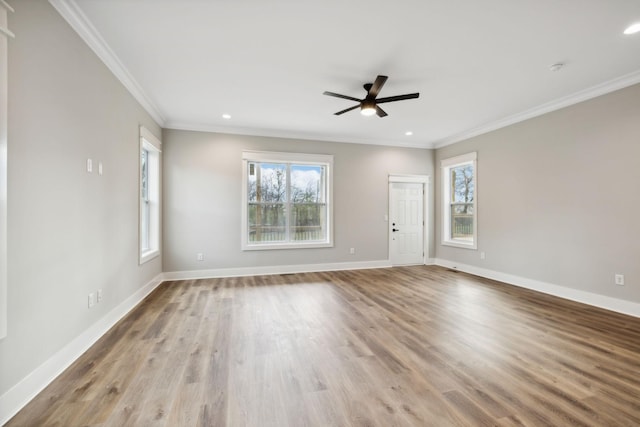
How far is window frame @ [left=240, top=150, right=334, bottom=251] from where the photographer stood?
543 centimetres

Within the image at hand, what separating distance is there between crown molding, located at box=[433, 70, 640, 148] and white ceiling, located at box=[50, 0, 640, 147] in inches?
0.7

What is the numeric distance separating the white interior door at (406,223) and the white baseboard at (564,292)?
1.12 meters

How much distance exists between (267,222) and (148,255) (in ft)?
7.01

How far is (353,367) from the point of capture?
2203 millimetres

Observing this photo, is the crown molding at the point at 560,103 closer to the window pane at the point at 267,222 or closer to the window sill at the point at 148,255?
the window pane at the point at 267,222

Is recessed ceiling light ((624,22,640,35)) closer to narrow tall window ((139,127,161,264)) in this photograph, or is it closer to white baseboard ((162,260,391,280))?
white baseboard ((162,260,391,280))

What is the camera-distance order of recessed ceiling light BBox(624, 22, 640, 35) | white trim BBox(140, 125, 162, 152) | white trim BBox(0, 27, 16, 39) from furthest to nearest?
white trim BBox(140, 125, 162, 152) → recessed ceiling light BBox(624, 22, 640, 35) → white trim BBox(0, 27, 16, 39)

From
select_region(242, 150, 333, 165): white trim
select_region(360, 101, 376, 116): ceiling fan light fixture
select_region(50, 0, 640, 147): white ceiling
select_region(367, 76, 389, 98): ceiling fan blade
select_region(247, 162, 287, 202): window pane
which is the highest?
select_region(50, 0, 640, 147): white ceiling

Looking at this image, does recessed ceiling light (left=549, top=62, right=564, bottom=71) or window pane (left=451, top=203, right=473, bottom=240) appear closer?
recessed ceiling light (left=549, top=62, right=564, bottom=71)

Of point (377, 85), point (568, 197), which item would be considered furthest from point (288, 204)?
point (568, 197)

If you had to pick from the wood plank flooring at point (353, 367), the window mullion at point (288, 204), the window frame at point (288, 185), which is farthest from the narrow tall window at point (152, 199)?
the window mullion at point (288, 204)

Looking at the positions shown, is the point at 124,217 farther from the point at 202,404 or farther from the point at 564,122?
the point at 564,122

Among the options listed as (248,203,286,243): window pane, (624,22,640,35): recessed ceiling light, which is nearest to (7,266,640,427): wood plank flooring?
(248,203,286,243): window pane

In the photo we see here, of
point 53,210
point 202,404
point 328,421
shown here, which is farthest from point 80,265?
point 328,421
